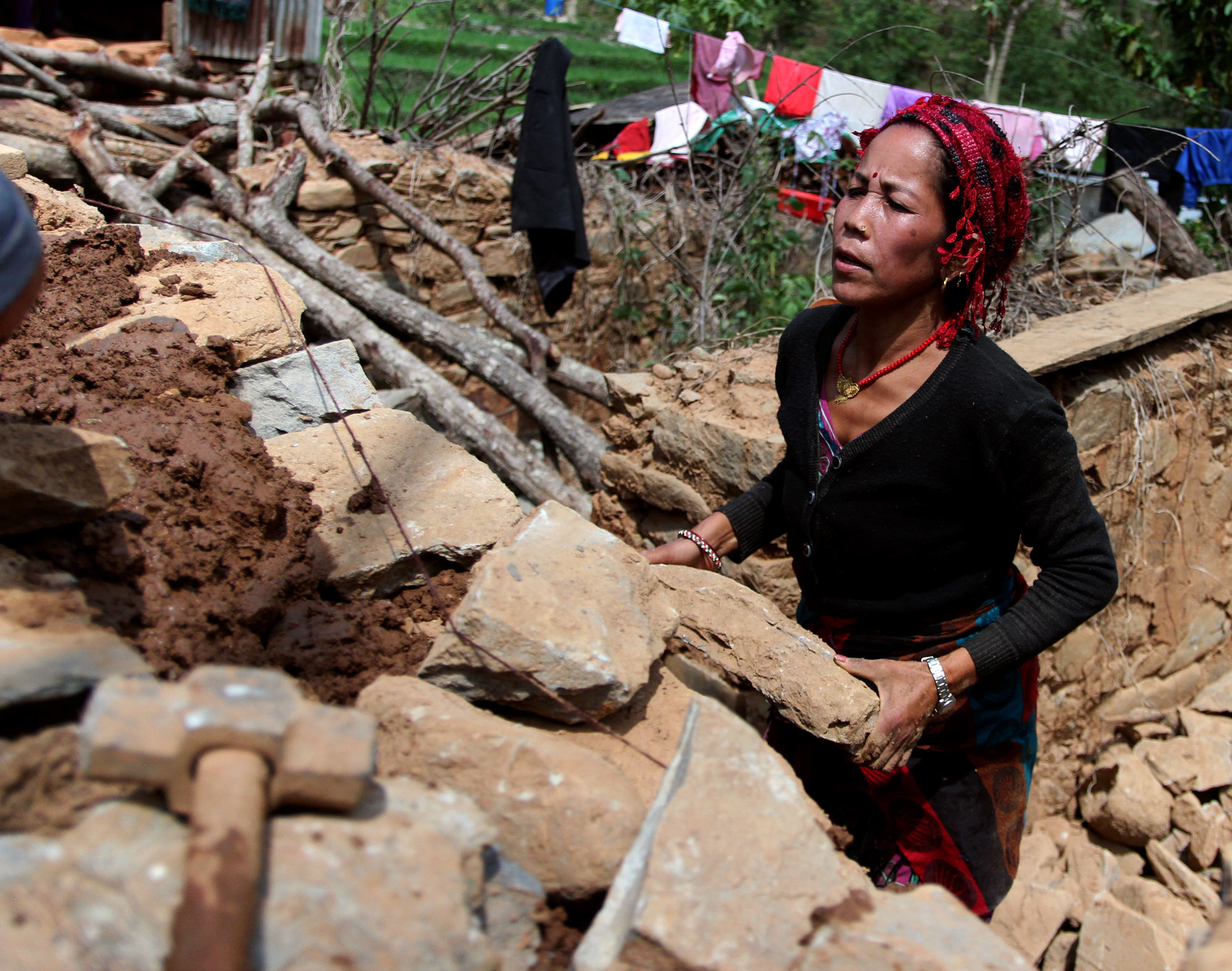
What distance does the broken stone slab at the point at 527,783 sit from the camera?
3.82 ft

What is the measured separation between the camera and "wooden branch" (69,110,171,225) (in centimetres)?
436

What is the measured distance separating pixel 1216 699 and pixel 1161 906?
4.72 feet

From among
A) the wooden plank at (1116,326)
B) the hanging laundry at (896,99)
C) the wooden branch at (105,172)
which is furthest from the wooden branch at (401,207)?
the hanging laundry at (896,99)

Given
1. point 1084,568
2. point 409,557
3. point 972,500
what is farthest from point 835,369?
point 409,557

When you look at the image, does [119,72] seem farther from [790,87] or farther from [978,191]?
[790,87]

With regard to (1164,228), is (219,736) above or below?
below

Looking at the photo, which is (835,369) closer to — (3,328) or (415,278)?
(3,328)

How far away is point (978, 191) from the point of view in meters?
1.73

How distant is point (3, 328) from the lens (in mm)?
1106

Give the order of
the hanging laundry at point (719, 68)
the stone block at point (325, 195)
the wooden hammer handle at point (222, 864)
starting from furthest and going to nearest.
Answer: the hanging laundry at point (719, 68) < the stone block at point (325, 195) < the wooden hammer handle at point (222, 864)

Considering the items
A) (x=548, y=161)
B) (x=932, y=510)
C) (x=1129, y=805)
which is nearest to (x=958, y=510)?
(x=932, y=510)

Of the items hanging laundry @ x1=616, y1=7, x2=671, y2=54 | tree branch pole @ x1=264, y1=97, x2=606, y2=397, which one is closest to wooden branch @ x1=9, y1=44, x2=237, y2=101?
tree branch pole @ x1=264, y1=97, x2=606, y2=397

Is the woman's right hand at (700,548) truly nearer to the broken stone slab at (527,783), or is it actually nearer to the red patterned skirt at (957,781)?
the red patterned skirt at (957,781)

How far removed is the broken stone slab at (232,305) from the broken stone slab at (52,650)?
43.1 inches
